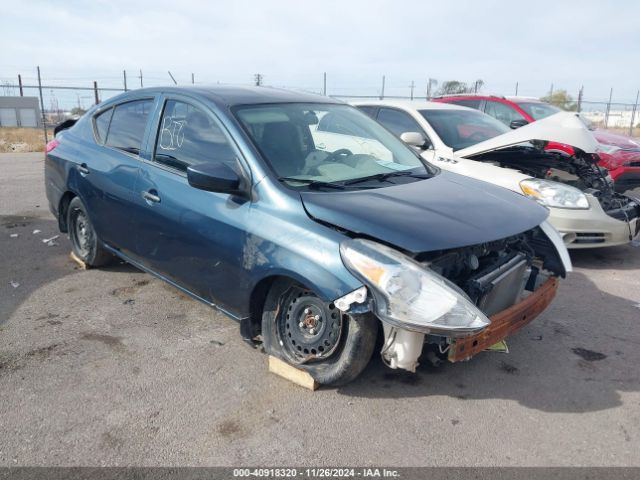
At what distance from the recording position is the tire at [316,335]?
2869mm

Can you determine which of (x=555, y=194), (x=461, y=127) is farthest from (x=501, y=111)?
(x=555, y=194)

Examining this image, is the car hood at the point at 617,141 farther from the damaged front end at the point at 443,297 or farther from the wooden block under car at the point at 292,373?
the wooden block under car at the point at 292,373

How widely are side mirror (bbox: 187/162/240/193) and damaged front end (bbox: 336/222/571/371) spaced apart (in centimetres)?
84

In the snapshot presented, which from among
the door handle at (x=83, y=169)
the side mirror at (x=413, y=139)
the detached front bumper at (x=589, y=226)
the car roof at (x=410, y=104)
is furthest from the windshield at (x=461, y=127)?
the door handle at (x=83, y=169)

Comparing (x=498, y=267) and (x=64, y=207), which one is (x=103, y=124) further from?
(x=498, y=267)

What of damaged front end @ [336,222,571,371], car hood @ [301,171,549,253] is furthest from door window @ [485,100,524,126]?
damaged front end @ [336,222,571,371]

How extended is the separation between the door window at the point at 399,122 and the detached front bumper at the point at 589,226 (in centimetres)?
196

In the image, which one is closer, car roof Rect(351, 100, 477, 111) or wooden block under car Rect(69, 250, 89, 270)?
wooden block under car Rect(69, 250, 89, 270)

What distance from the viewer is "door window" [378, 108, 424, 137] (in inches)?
255

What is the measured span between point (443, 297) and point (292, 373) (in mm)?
1109

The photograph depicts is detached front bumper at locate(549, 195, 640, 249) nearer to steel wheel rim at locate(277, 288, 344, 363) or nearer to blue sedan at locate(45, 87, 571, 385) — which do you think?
blue sedan at locate(45, 87, 571, 385)

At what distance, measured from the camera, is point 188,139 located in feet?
11.9

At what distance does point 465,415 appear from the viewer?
2930 mm

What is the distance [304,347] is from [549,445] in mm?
1411
